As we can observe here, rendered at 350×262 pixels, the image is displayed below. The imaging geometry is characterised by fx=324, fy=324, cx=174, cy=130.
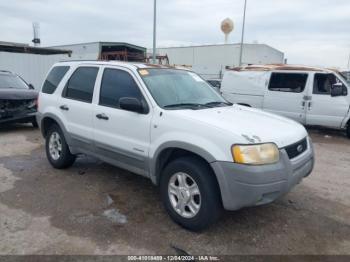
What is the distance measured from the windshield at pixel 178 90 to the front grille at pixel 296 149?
118cm

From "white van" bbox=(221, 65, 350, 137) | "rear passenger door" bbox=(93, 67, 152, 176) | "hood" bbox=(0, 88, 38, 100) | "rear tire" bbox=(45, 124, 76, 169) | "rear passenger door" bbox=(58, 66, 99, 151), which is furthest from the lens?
"white van" bbox=(221, 65, 350, 137)

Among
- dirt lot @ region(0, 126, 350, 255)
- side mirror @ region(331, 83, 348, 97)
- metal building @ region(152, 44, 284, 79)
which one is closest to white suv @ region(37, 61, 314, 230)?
dirt lot @ region(0, 126, 350, 255)

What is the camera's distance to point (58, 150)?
5.53 meters

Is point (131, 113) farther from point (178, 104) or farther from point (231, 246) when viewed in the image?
point (231, 246)

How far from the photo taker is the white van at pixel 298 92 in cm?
888

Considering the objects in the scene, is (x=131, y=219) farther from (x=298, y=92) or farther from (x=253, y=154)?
(x=298, y=92)

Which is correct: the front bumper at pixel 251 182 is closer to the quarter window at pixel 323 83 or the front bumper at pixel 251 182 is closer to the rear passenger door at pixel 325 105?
the rear passenger door at pixel 325 105

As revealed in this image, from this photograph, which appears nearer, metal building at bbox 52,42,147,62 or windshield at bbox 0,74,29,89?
windshield at bbox 0,74,29,89

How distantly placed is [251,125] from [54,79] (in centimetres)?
362

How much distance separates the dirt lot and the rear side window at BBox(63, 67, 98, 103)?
4.31 ft

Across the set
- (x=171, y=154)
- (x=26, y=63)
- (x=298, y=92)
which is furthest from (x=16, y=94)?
(x=26, y=63)

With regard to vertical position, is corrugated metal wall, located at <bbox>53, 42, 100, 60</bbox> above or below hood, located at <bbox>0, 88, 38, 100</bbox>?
above

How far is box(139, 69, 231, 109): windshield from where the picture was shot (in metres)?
4.01

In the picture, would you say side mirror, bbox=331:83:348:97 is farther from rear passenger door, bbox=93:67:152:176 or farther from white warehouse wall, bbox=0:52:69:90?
white warehouse wall, bbox=0:52:69:90
